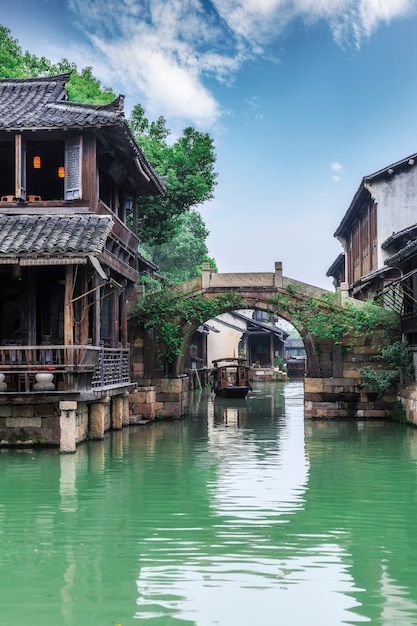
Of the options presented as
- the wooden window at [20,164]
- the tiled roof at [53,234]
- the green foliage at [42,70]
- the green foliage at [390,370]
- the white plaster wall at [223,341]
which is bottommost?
A: the green foliage at [390,370]

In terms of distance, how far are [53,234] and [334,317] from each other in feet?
35.8

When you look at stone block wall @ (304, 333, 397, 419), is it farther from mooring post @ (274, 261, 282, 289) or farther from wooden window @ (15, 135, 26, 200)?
wooden window @ (15, 135, 26, 200)

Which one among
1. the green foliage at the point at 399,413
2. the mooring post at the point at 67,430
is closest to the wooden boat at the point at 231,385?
the green foliage at the point at 399,413

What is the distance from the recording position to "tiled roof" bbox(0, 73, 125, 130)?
14.9 meters

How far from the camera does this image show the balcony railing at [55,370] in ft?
44.5

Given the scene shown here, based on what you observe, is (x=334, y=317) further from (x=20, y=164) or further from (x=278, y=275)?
(x=20, y=164)

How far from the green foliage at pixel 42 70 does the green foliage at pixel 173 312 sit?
31.1ft

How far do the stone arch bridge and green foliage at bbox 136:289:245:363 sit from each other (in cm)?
20

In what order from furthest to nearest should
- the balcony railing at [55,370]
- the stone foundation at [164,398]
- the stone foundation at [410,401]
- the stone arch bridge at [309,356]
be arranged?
the stone foundation at [164,398] → the stone arch bridge at [309,356] → the stone foundation at [410,401] → the balcony railing at [55,370]

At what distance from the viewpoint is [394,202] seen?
2541 centimetres

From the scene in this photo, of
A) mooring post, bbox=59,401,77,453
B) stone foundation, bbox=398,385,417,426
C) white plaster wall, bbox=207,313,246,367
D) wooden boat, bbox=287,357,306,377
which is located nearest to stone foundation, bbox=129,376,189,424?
stone foundation, bbox=398,385,417,426

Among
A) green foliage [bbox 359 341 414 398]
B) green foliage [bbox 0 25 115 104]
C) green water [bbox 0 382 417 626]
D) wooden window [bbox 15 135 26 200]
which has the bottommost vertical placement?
green water [bbox 0 382 417 626]

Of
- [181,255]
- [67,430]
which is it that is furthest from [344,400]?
[181,255]

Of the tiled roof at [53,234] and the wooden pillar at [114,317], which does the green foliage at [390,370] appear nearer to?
the wooden pillar at [114,317]
